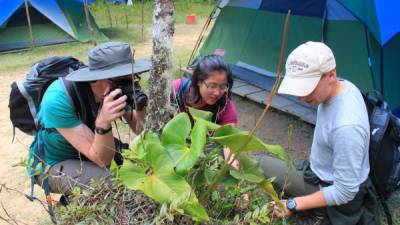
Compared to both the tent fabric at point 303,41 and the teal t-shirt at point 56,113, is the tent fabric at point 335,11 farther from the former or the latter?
the teal t-shirt at point 56,113

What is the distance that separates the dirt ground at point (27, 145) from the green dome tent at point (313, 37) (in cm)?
44

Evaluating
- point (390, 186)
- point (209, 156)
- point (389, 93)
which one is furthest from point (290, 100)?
point (209, 156)

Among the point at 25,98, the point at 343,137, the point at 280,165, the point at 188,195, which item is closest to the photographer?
the point at 188,195

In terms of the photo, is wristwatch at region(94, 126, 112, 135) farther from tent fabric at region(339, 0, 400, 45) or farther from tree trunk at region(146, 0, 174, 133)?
tent fabric at region(339, 0, 400, 45)

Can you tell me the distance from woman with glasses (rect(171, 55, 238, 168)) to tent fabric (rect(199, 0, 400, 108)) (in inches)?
73.9

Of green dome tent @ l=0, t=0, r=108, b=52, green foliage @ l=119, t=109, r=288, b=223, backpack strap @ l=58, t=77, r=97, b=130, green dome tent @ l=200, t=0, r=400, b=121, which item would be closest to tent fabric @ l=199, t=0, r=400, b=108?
green dome tent @ l=200, t=0, r=400, b=121

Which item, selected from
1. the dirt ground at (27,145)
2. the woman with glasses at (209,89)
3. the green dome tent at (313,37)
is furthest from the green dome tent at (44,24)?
the woman with glasses at (209,89)

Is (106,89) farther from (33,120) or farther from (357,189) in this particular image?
(357,189)

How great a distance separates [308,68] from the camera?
1.72 m

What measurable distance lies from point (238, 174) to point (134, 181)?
0.28 metres

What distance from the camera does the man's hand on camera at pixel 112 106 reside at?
1.62 meters

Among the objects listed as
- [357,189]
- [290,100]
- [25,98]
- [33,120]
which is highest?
[25,98]

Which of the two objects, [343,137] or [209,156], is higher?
[209,156]

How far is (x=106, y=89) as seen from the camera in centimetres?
183
